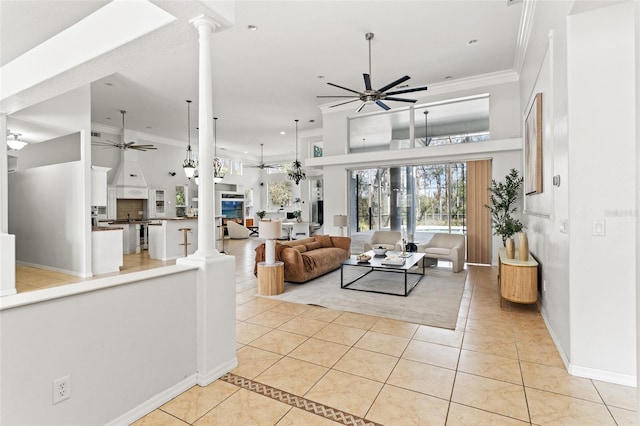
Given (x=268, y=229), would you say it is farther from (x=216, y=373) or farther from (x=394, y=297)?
(x=216, y=373)

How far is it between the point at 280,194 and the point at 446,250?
10521 millimetres

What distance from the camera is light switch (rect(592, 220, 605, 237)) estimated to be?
2344 millimetres

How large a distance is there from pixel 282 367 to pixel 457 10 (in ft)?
15.8

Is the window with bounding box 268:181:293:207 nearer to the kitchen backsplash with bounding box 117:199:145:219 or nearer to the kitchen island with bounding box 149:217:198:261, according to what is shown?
the kitchen backsplash with bounding box 117:199:145:219

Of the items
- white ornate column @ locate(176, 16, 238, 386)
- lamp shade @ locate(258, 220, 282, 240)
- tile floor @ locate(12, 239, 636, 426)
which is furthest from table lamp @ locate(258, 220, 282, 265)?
white ornate column @ locate(176, 16, 238, 386)

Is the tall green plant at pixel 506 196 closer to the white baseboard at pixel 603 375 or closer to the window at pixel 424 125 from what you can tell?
the window at pixel 424 125

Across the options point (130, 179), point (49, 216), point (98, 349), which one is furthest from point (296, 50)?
point (130, 179)

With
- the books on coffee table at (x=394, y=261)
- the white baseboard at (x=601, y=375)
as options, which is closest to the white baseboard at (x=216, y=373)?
the white baseboard at (x=601, y=375)

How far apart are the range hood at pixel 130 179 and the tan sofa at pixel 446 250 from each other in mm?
8883

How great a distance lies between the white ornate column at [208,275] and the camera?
2.41m

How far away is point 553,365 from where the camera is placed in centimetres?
259

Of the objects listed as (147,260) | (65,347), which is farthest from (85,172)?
(65,347)

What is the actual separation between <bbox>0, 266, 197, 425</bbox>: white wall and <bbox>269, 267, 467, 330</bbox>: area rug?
228 cm

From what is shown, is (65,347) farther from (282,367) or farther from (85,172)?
(85,172)
